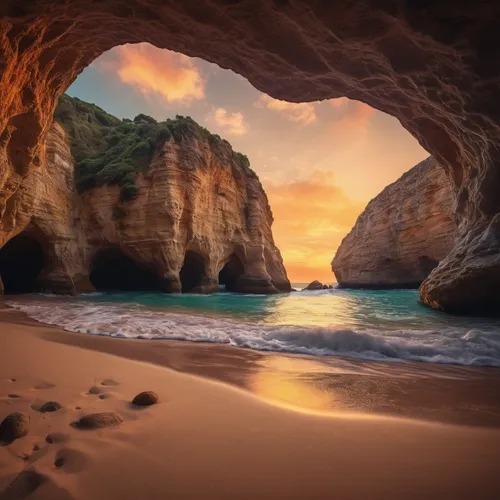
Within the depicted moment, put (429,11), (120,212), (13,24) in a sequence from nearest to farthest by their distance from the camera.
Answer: (429,11), (13,24), (120,212)

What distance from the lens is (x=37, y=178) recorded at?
14.0 m

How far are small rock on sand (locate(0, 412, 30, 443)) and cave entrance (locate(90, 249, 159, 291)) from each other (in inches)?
807

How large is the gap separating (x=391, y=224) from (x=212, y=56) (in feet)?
100

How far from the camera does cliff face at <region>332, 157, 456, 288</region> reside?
A: 25.9 meters

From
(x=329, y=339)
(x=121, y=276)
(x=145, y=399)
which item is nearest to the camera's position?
(x=145, y=399)

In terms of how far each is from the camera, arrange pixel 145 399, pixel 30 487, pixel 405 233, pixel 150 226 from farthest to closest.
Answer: pixel 405 233 → pixel 150 226 → pixel 145 399 → pixel 30 487

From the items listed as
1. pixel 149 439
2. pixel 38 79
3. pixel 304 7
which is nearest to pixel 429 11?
pixel 304 7

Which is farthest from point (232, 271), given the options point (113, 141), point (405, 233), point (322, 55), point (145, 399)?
point (145, 399)

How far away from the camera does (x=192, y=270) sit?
24.6 meters

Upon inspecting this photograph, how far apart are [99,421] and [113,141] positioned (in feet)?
80.0

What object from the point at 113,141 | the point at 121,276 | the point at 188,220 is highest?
the point at 113,141

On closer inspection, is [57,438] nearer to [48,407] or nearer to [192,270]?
[48,407]

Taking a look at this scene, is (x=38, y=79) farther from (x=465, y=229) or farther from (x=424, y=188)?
(x=424, y=188)

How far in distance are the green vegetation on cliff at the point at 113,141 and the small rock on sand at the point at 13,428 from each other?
18.7m
